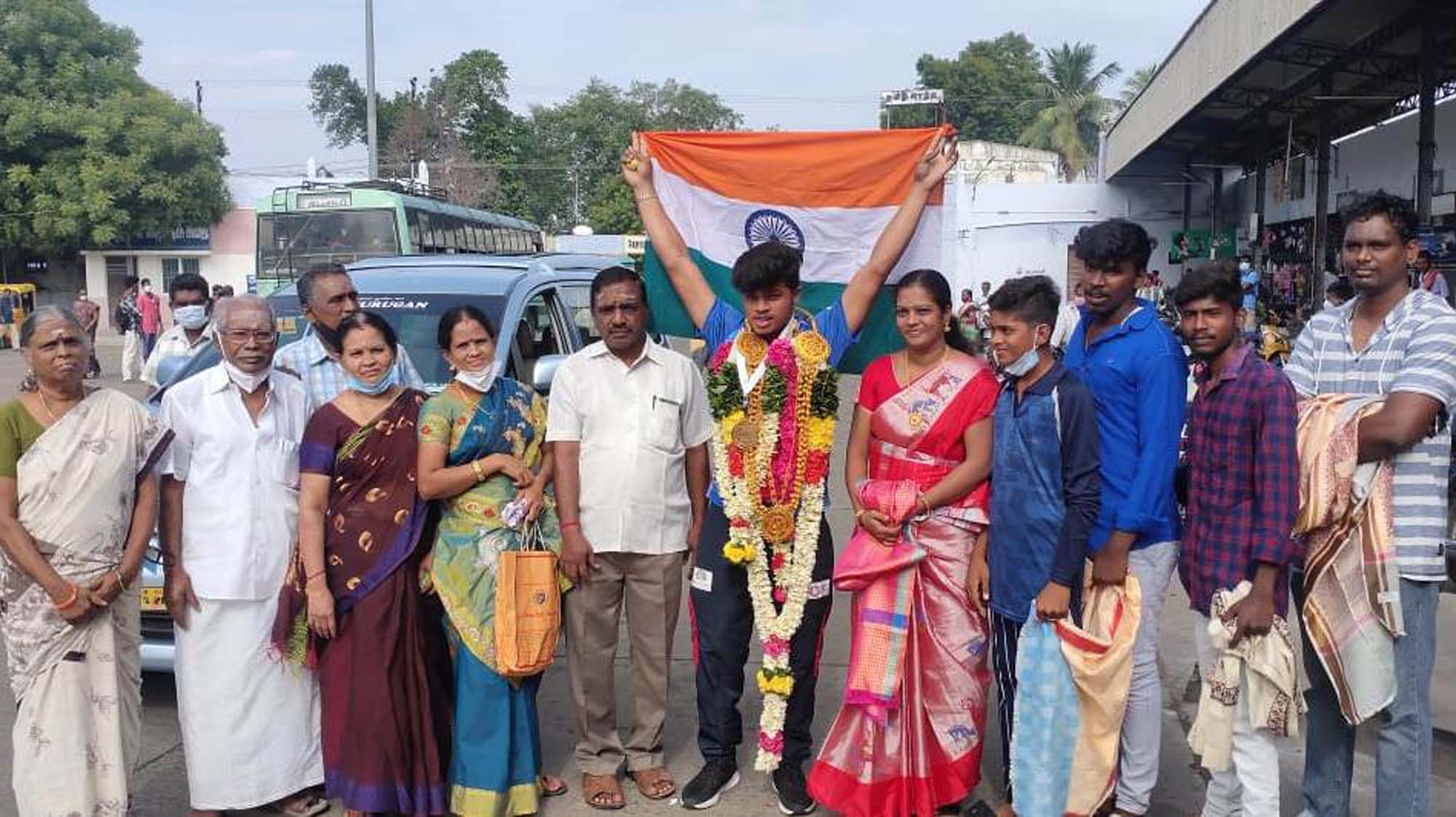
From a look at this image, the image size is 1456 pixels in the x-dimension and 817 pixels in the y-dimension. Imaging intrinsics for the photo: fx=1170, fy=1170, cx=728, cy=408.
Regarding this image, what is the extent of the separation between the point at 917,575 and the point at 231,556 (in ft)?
7.39

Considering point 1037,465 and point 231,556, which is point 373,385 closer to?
point 231,556

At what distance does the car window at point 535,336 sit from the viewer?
→ 20.4 feet

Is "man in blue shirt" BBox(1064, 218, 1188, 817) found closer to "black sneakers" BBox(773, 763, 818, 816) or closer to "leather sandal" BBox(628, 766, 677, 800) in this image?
"black sneakers" BBox(773, 763, 818, 816)

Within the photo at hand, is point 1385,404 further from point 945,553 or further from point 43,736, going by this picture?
point 43,736

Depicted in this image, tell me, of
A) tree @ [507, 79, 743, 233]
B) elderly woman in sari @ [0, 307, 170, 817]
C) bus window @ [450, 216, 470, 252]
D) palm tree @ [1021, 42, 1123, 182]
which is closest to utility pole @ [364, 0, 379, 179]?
bus window @ [450, 216, 470, 252]

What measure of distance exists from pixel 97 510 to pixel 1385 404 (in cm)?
379

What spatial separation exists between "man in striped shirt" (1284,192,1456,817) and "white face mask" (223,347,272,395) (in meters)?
3.40

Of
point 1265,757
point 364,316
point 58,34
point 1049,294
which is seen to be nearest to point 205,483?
point 364,316

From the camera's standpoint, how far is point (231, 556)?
12.6 feet

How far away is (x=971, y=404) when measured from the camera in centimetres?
378

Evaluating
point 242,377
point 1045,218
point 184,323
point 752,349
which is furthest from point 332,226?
point 1045,218

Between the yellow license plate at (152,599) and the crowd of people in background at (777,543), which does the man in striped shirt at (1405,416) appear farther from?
the yellow license plate at (152,599)

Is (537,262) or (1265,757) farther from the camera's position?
(537,262)

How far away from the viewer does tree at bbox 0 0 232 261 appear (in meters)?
33.3
